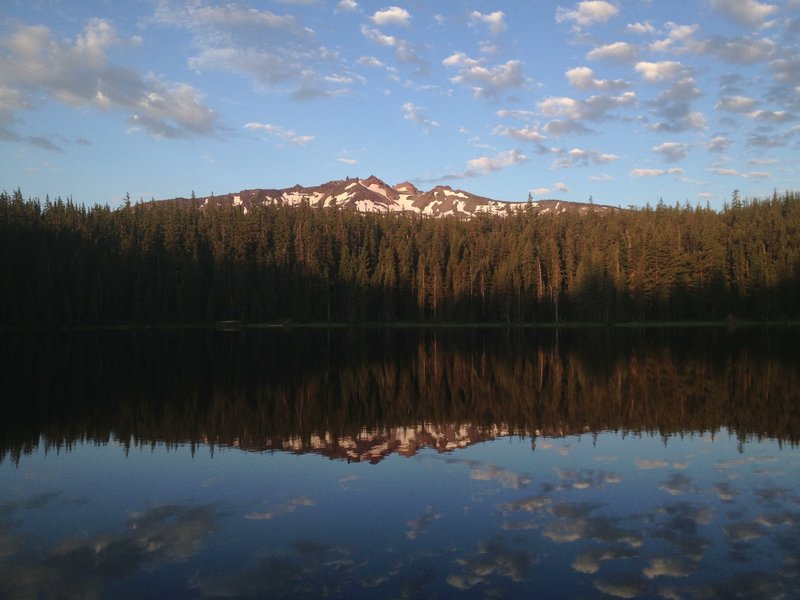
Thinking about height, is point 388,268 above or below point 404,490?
above

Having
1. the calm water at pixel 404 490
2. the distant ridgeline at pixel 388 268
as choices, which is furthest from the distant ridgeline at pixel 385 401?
the distant ridgeline at pixel 388 268

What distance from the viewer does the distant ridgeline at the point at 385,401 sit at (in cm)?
1950

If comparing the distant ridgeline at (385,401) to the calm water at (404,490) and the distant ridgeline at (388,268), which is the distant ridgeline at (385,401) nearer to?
the calm water at (404,490)

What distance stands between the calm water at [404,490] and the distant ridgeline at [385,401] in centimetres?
17

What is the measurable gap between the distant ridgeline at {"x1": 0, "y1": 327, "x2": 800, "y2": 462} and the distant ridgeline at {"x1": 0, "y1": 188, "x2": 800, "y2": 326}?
64.7m

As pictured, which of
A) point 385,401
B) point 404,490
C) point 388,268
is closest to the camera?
point 404,490

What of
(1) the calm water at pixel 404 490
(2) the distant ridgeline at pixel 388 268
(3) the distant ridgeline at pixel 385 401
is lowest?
(3) the distant ridgeline at pixel 385 401

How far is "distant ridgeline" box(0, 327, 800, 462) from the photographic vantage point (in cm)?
1950

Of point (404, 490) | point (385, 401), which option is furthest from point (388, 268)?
point (404, 490)

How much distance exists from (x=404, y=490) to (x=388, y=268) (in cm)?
10575

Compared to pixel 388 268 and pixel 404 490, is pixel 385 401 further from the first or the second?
pixel 388 268

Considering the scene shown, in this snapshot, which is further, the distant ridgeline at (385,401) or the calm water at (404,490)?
the distant ridgeline at (385,401)

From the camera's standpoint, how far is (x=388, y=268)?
119 metres

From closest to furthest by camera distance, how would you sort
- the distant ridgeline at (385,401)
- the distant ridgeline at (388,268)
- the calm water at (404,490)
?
the calm water at (404,490)
the distant ridgeline at (385,401)
the distant ridgeline at (388,268)
